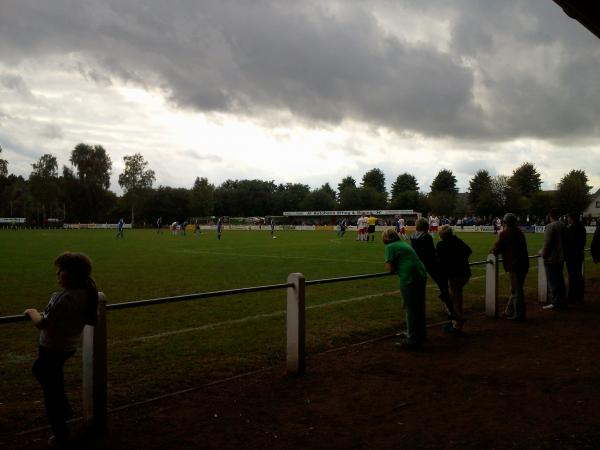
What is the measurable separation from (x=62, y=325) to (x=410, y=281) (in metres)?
4.49

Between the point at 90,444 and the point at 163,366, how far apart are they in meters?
2.24

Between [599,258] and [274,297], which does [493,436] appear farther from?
[599,258]

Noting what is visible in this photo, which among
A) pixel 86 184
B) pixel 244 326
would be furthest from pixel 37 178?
pixel 244 326

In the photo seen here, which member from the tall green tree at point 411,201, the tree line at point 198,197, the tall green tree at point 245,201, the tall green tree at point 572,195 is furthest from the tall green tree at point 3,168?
the tall green tree at point 572,195

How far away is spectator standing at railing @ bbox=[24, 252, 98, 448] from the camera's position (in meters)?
4.11

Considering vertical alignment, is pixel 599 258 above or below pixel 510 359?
above

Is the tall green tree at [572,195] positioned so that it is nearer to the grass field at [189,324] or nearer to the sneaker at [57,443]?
the grass field at [189,324]

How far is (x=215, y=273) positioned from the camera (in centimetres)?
1669

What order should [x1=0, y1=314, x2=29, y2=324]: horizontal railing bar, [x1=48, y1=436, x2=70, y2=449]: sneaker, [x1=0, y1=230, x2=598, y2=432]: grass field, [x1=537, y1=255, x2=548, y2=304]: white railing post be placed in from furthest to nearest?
[x1=537, y1=255, x2=548, y2=304]: white railing post
[x1=0, y1=230, x2=598, y2=432]: grass field
[x1=48, y1=436, x2=70, y2=449]: sneaker
[x1=0, y1=314, x2=29, y2=324]: horizontal railing bar

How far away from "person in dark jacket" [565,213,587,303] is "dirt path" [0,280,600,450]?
14.1ft

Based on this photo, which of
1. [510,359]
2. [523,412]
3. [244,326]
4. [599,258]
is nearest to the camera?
[523,412]

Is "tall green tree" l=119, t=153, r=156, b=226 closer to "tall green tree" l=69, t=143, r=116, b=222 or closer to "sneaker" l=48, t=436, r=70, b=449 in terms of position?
"tall green tree" l=69, t=143, r=116, b=222

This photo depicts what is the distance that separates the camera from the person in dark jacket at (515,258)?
9.44 m

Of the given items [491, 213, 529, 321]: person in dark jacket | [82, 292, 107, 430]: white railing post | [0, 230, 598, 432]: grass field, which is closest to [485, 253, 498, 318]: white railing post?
[491, 213, 529, 321]: person in dark jacket
